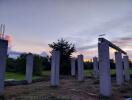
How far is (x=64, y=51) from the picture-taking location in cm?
3347


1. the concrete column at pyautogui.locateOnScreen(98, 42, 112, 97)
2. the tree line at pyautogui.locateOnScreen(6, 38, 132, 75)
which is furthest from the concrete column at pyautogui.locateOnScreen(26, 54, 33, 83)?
the concrete column at pyautogui.locateOnScreen(98, 42, 112, 97)

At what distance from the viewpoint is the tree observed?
3003 cm

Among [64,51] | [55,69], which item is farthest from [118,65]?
[64,51]

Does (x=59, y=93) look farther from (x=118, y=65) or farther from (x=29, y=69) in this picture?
(x=29, y=69)

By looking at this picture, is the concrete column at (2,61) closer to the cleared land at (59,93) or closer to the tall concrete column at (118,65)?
the cleared land at (59,93)

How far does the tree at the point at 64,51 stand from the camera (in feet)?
98.5

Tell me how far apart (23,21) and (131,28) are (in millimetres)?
9407

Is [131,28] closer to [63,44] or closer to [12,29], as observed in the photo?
[12,29]

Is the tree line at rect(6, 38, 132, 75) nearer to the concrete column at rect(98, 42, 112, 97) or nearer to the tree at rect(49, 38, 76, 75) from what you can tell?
the tree at rect(49, 38, 76, 75)

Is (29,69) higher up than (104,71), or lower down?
higher up

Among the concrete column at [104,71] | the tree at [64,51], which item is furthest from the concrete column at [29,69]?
the tree at [64,51]

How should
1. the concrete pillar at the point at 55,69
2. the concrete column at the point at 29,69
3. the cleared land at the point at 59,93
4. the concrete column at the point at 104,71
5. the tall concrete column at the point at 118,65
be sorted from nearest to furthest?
the cleared land at the point at 59,93 → the concrete column at the point at 104,71 → the concrete pillar at the point at 55,69 → the tall concrete column at the point at 118,65 → the concrete column at the point at 29,69

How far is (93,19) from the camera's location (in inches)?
564

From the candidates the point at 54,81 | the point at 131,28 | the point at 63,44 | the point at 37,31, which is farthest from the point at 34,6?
the point at 63,44
